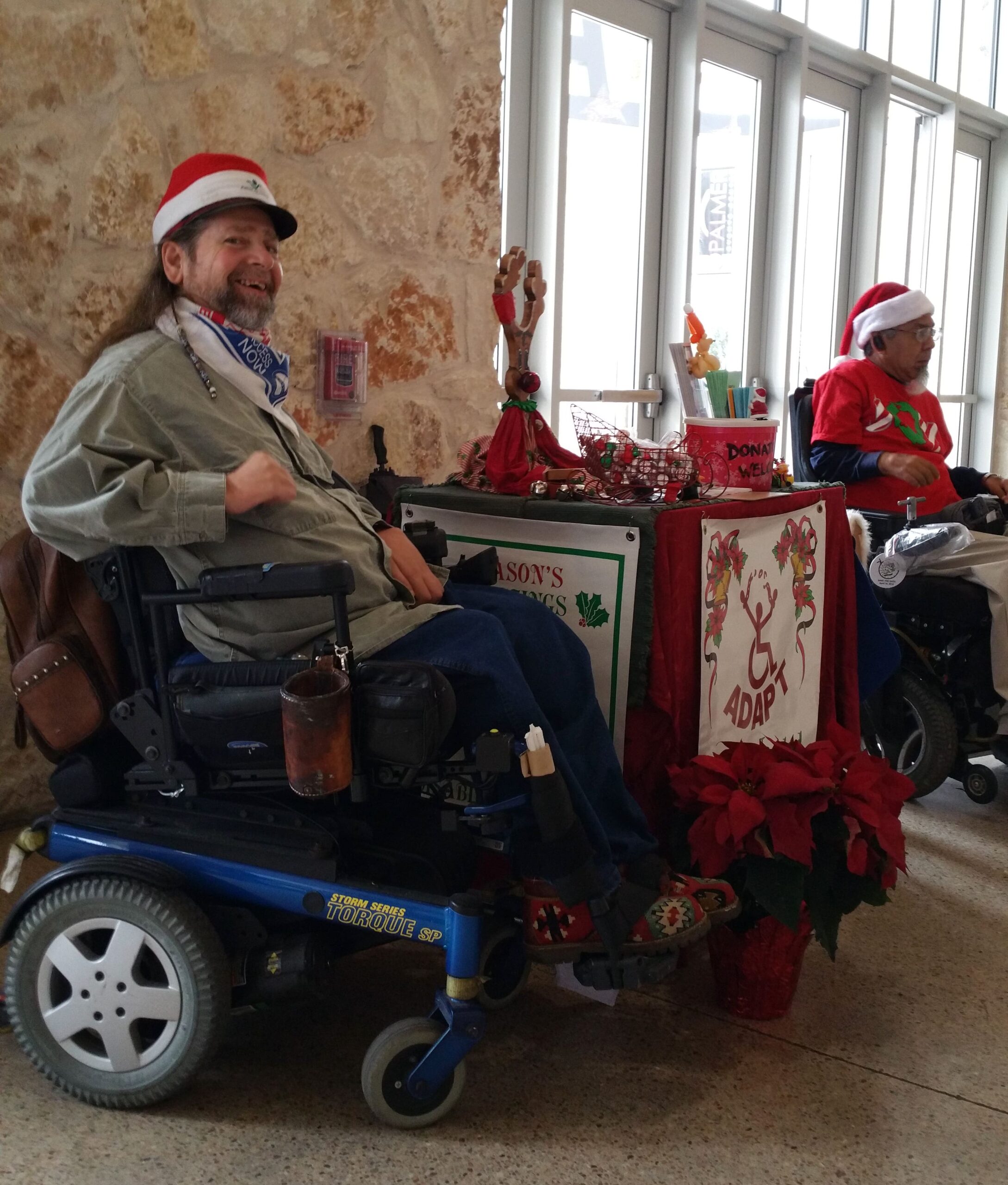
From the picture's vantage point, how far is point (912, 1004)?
1847mm

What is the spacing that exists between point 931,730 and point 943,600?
0.30 m

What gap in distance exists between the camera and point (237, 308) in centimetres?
175

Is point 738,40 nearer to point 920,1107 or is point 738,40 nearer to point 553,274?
point 553,274

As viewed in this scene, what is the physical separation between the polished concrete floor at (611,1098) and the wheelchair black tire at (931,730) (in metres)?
0.74

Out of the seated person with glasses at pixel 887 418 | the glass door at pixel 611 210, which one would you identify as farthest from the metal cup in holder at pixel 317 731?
the glass door at pixel 611 210

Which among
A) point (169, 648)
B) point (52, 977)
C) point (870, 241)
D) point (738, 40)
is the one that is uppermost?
point (738, 40)

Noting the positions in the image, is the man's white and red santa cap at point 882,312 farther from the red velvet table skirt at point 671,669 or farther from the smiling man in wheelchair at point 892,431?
the red velvet table skirt at point 671,669

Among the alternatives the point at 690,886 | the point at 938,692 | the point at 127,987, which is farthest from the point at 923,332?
the point at 127,987

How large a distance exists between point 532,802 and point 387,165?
193 centimetres

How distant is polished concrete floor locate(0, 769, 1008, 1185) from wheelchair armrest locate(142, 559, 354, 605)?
0.67 metres

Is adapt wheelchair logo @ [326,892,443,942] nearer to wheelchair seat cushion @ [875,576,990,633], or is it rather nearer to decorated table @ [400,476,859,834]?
decorated table @ [400,476,859,834]

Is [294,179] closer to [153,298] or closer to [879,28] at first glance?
[153,298]

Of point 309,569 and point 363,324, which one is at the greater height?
point 363,324

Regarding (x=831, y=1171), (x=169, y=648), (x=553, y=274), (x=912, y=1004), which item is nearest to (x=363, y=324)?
(x=553, y=274)
